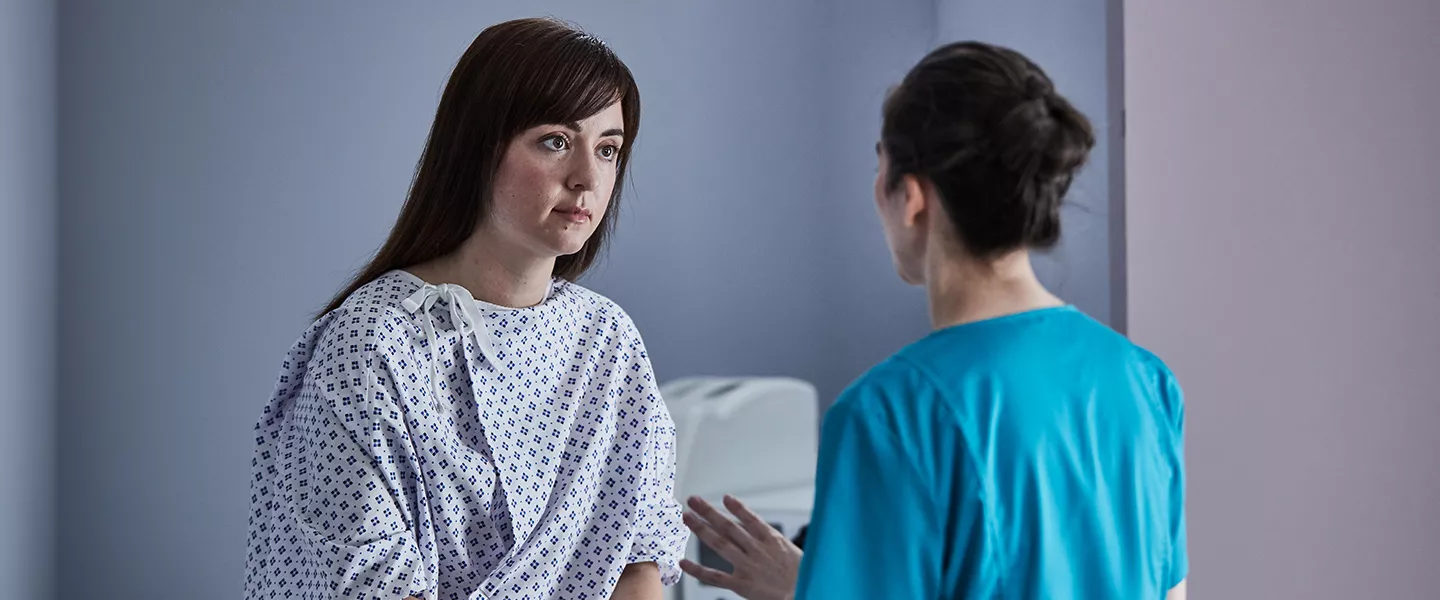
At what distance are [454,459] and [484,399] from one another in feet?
0.27

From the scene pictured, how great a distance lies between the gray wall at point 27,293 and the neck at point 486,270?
62 centimetres

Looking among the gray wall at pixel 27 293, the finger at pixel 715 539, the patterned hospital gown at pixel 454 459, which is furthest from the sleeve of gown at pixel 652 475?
the gray wall at pixel 27 293

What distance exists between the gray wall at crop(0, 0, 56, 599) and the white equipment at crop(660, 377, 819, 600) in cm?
94

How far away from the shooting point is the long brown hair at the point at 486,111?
4.02 feet

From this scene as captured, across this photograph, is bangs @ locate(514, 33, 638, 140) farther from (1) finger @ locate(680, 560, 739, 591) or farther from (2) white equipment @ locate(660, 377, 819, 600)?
(2) white equipment @ locate(660, 377, 819, 600)

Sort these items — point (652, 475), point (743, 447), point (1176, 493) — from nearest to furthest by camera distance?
point (1176, 493)
point (652, 475)
point (743, 447)

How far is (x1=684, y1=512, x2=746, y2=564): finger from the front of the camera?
1143 millimetres

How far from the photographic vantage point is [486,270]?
129 cm

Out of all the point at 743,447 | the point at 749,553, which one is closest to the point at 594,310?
the point at 749,553

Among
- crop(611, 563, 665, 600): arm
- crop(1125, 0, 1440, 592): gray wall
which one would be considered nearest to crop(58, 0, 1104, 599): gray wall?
crop(1125, 0, 1440, 592): gray wall

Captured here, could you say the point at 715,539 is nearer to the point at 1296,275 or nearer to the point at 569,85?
the point at 569,85

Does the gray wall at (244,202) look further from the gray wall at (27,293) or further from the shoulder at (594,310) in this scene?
the shoulder at (594,310)

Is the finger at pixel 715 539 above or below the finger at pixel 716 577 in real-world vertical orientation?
above

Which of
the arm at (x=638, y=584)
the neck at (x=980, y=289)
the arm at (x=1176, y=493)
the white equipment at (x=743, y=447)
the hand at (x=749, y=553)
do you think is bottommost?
the white equipment at (x=743, y=447)
